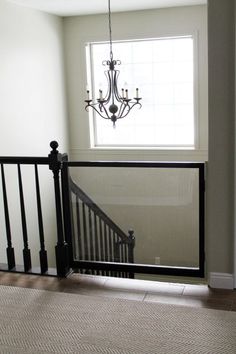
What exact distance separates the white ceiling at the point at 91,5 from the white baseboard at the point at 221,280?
12.2ft

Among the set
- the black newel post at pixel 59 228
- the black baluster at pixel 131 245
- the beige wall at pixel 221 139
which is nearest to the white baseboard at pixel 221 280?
the beige wall at pixel 221 139

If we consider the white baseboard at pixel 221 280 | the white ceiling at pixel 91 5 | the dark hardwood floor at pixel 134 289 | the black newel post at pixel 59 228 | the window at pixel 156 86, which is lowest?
the dark hardwood floor at pixel 134 289

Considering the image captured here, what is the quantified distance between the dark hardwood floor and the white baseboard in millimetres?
41

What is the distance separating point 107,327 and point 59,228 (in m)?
1.00

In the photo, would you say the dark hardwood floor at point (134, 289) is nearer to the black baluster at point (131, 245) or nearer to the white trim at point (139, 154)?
the black baluster at point (131, 245)

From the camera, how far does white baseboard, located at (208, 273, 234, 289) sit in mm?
3164

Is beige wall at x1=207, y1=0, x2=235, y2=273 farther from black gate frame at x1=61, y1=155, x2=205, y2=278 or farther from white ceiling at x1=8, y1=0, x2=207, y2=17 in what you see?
white ceiling at x1=8, y1=0, x2=207, y2=17

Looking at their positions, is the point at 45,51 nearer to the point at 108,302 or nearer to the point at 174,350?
the point at 108,302

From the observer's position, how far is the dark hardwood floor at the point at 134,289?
3.02 meters

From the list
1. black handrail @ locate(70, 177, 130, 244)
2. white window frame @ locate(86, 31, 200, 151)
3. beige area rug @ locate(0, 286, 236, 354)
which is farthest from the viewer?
white window frame @ locate(86, 31, 200, 151)

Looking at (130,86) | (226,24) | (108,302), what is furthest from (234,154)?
(130,86)

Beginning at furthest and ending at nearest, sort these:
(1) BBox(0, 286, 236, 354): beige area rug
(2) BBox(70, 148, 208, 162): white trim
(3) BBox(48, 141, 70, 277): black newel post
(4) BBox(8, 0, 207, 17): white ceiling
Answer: (2) BBox(70, 148, 208, 162): white trim → (4) BBox(8, 0, 207, 17): white ceiling → (3) BBox(48, 141, 70, 277): black newel post → (1) BBox(0, 286, 236, 354): beige area rug

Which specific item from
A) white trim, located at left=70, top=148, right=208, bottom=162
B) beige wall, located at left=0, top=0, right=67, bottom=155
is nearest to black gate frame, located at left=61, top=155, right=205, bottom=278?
beige wall, located at left=0, top=0, right=67, bottom=155

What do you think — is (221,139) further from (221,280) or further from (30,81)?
(30,81)
